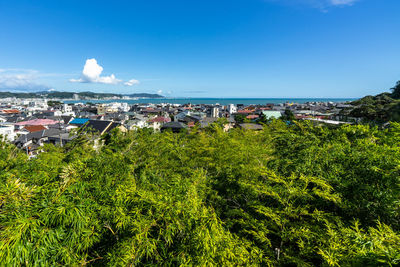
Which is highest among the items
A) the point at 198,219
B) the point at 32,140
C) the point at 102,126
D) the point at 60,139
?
the point at 198,219

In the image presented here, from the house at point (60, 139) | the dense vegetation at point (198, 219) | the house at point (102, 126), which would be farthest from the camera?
the house at point (102, 126)

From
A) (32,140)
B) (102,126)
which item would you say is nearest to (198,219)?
(102,126)

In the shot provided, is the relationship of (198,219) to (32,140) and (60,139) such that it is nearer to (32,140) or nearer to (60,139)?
(60,139)

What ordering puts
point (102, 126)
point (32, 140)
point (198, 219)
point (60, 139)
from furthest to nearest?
point (102, 126), point (32, 140), point (60, 139), point (198, 219)

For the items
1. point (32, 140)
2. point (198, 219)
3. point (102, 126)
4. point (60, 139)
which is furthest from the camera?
point (102, 126)

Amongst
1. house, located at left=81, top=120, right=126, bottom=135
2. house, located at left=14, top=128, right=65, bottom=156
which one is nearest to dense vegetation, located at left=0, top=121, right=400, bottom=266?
house, located at left=81, top=120, right=126, bottom=135

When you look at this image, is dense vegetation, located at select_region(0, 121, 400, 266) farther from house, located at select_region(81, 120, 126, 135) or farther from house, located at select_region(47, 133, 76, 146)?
house, located at select_region(81, 120, 126, 135)

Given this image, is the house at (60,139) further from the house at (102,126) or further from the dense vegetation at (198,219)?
the dense vegetation at (198,219)

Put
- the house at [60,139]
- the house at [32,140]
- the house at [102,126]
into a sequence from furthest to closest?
the house at [102,126] < the house at [60,139] < the house at [32,140]

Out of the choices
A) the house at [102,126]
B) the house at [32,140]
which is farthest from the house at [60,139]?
the house at [102,126]

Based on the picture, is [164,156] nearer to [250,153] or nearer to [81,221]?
[250,153]

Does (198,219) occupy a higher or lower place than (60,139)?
higher
